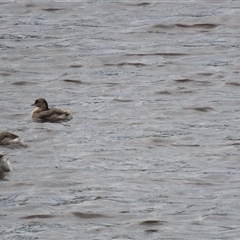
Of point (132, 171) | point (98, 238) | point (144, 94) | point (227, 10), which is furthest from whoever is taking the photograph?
point (227, 10)

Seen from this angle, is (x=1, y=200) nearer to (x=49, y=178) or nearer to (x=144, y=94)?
(x=49, y=178)

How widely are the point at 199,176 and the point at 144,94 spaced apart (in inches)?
167

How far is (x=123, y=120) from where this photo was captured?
55.7 ft

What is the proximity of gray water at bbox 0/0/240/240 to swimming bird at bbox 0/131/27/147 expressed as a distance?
13cm

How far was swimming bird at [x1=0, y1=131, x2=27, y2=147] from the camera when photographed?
611 inches

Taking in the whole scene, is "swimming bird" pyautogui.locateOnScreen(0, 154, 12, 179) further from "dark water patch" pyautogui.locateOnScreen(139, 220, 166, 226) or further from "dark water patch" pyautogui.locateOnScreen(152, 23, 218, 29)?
"dark water patch" pyautogui.locateOnScreen(152, 23, 218, 29)

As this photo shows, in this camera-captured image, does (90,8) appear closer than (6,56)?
No

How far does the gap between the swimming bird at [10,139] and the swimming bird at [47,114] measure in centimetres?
123

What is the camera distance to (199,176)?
14.2 meters

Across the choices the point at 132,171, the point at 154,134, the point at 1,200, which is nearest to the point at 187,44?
Result: the point at 154,134

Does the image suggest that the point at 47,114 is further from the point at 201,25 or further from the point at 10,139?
the point at 201,25

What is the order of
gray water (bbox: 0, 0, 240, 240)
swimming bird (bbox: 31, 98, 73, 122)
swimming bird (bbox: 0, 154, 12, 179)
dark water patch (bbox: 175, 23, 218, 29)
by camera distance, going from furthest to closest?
dark water patch (bbox: 175, 23, 218, 29), swimming bird (bbox: 31, 98, 73, 122), swimming bird (bbox: 0, 154, 12, 179), gray water (bbox: 0, 0, 240, 240)

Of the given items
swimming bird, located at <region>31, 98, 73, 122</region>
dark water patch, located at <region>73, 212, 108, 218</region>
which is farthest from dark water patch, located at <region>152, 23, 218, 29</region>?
dark water patch, located at <region>73, 212, 108, 218</region>

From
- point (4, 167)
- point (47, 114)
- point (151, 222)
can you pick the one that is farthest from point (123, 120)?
point (151, 222)
